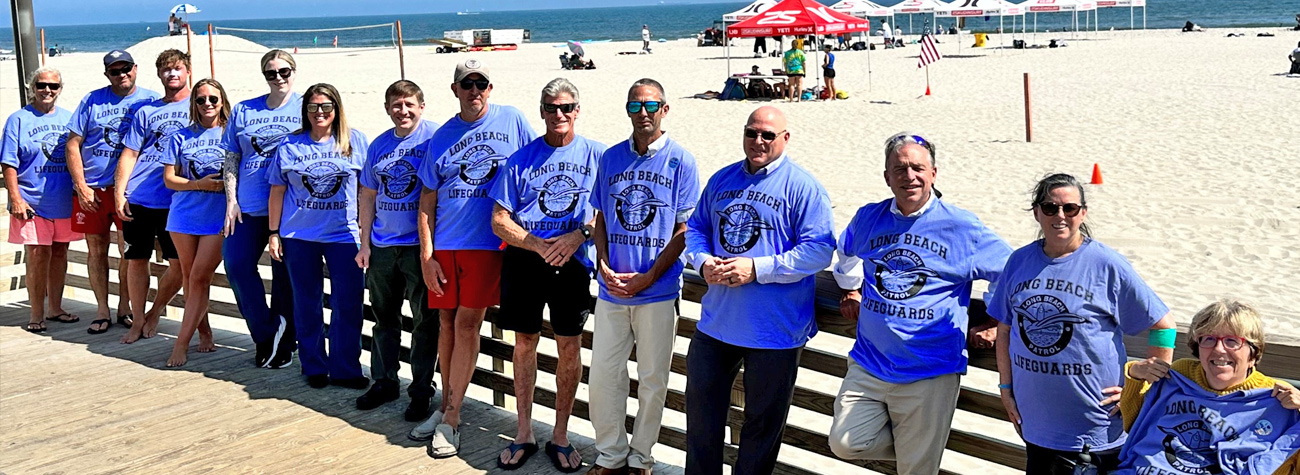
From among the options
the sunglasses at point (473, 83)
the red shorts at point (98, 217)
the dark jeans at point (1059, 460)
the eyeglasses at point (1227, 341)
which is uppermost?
the sunglasses at point (473, 83)

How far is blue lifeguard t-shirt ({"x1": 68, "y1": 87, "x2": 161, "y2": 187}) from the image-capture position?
685cm

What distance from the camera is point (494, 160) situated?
16.2ft

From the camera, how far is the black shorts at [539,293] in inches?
185

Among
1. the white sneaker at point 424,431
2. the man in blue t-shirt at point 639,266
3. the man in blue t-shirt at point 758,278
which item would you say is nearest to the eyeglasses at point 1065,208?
the man in blue t-shirt at point 758,278

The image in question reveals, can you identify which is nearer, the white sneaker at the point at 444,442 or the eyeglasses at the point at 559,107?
the eyeglasses at the point at 559,107

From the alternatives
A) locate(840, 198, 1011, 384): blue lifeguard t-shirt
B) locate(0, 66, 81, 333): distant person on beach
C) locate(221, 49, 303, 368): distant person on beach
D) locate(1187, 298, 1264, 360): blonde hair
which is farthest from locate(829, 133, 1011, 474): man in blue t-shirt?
locate(0, 66, 81, 333): distant person on beach

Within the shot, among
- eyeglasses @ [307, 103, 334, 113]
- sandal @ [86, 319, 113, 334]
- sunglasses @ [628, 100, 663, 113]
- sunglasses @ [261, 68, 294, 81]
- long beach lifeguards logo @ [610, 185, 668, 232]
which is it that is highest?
sunglasses @ [261, 68, 294, 81]

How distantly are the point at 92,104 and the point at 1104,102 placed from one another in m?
18.1

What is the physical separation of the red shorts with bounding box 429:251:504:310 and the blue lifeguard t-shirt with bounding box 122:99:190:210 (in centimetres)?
234

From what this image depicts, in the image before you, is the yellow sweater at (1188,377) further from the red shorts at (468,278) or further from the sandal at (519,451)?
the red shorts at (468,278)

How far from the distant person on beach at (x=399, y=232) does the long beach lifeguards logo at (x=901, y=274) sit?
222cm

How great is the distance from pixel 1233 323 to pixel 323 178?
13.4ft

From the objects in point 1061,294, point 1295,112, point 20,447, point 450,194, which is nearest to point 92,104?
point 20,447

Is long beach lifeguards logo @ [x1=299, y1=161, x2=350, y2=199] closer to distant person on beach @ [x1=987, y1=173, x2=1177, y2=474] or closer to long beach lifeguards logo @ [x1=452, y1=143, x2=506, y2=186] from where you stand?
long beach lifeguards logo @ [x1=452, y1=143, x2=506, y2=186]
